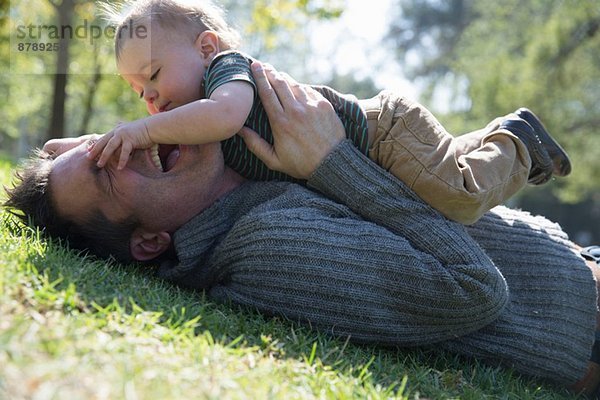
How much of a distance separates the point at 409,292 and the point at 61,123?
10.6 metres

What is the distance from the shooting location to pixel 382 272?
9.90 feet

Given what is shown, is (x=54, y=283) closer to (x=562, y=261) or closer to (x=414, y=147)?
(x=414, y=147)

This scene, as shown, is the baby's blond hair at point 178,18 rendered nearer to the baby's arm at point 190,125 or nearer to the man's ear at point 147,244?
the baby's arm at point 190,125

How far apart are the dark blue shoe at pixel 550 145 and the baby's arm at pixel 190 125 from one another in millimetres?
1678

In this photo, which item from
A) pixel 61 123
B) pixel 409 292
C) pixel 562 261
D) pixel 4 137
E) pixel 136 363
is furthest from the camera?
pixel 4 137

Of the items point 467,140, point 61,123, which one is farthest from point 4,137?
point 467,140

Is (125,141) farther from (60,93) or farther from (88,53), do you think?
(88,53)

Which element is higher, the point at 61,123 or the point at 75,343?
the point at 75,343

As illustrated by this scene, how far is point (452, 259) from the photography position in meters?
3.08

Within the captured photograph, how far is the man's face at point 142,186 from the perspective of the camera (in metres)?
3.29

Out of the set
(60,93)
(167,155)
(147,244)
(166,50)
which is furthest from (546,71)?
(147,244)

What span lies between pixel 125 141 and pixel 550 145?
241 centimetres

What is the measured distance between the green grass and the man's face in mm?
287

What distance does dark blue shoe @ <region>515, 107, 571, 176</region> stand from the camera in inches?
149
